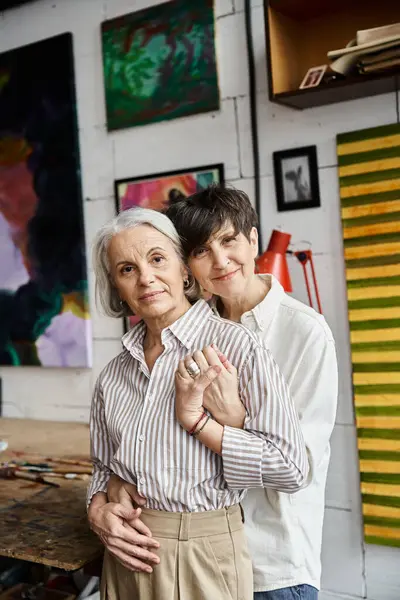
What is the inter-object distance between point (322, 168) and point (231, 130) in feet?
1.58

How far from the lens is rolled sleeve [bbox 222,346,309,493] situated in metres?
1.38

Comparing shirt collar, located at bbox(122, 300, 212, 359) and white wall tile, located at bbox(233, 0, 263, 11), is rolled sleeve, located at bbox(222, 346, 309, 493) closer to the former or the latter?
shirt collar, located at bbox(122, 300, 212, 359)

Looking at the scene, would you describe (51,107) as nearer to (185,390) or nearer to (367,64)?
(367,64)

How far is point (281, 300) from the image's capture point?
68.4 inches

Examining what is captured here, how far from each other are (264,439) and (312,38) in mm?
1891

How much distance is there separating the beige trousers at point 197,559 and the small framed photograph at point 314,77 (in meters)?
1.64

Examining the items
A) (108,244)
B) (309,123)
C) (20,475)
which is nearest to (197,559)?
(108,244)

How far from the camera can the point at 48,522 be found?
187cm

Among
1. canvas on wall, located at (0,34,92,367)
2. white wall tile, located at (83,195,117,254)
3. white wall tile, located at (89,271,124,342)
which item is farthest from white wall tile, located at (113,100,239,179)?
white wall tile, located at (89,271,124,342)

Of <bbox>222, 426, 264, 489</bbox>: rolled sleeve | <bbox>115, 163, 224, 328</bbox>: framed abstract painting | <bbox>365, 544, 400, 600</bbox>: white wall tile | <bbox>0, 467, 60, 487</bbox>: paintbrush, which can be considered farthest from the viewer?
<bbox>115, 163, 224, 328</bbox>: framed abstract painting

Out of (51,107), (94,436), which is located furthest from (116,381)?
(51,107)

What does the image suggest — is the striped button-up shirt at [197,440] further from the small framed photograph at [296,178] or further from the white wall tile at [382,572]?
the white wall tile at [382,572]

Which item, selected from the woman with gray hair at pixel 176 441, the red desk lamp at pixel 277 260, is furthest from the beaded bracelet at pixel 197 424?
the red desk lamp at pixel 277 260

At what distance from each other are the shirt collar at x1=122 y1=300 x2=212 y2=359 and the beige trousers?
0.40m
